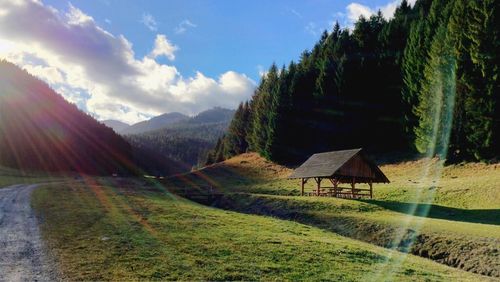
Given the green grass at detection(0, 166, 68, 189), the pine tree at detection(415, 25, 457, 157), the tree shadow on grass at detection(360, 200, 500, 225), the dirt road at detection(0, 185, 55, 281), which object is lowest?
the green grass at detection(0, 166, 68, 189)

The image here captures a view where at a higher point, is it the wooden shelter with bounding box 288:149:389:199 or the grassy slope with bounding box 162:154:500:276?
the wooden shelter with bounding box 288:149:389:199

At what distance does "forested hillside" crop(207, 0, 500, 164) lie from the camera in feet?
146

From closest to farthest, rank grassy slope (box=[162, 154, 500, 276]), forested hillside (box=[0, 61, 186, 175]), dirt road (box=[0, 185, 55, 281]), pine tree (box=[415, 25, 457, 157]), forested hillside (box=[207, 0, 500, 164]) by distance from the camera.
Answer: dirt road (box=[0, 185, 55, 281]) → grassy slope (box=[162, 154, 500, 276]) → forested hillside (box=[207, 0, 500, 164]) → pine tree (box=[415, 25, 457, 157]) → forested hillside (box=[0, 61, 186, 175])

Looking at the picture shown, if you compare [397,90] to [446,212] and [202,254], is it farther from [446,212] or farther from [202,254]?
[202,254]

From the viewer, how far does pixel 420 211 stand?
108ft

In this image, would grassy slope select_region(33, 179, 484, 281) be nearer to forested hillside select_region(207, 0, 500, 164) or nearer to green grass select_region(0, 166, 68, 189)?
forested hillside select_region(207, 0, 500, 164)

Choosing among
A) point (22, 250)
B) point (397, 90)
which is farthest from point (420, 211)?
point (397, 90)

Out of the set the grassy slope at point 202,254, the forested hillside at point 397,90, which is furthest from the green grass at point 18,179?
the forested hillside at point 397,90

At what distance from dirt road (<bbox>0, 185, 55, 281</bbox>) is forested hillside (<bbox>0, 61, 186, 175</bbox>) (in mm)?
90957

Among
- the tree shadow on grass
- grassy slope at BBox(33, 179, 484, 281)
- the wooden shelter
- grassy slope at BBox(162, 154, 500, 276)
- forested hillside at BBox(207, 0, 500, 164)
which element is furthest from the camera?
forested hillside at BBox(207, 0, 500, 164)

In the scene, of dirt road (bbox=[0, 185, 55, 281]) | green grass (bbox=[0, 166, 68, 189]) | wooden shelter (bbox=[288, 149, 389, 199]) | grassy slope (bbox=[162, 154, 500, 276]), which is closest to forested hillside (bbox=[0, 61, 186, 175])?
green grass (bbox=[0, 166, 68, 189])

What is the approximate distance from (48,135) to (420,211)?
11436 cm

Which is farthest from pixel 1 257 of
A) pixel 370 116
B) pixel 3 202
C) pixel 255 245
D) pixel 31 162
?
pixel 31 162

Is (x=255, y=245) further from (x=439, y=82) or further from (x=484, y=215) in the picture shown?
(x=439, y=82)
